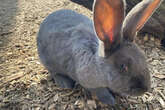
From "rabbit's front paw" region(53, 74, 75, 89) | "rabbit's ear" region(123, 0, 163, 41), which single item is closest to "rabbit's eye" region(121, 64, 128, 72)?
"rabbit's ear" region(123, 0, 163, 41)

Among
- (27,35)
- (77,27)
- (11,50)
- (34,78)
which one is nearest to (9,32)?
(27,35)

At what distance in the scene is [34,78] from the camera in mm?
4070

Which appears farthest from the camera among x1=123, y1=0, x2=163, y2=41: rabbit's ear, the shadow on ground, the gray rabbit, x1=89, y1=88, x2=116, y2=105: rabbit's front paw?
the shadow on ground

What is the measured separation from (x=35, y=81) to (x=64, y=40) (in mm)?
956

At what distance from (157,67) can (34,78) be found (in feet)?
7.78

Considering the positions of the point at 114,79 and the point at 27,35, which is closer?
the point at 114,79

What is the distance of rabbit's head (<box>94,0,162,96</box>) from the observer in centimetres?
269

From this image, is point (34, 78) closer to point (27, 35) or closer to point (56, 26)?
point (56, 26)

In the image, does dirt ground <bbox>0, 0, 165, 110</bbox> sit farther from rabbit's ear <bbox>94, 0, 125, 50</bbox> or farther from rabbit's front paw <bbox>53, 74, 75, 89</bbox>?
rabbit's ear <bbox>94, 0, 125, 50</bbox>

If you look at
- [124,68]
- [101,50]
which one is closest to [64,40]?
[101,50]

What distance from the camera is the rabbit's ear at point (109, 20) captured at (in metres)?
2.60

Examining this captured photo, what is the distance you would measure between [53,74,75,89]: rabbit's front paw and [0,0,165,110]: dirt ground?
0.28 feet

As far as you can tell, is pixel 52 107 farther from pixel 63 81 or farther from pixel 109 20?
pixel 109 20

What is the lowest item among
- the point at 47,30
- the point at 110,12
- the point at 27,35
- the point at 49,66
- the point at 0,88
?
the point at 0,88
